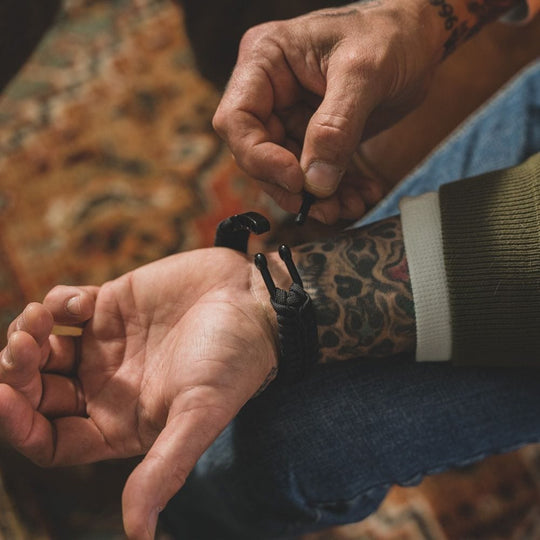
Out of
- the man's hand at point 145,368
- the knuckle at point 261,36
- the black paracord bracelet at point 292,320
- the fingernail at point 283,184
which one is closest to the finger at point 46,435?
the man's hand at point 145,368

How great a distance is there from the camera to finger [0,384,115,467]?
69cm

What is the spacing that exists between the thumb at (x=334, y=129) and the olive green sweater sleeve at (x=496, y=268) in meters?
0.15

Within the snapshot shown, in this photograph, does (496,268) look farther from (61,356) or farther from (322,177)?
(61,356)

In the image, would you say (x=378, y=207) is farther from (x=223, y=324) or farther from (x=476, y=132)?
(x=223, y=324)

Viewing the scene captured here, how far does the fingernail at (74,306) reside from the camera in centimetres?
77

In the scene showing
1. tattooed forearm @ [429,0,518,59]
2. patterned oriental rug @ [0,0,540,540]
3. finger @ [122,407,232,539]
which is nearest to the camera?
finger @ [122,407,232,539]

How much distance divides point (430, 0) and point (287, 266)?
19.1 inches

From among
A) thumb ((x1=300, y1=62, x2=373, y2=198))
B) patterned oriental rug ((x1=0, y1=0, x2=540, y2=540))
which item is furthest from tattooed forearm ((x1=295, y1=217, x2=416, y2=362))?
patterned oriental rug ((x1=0, y1=0, x2=540, y2=540))

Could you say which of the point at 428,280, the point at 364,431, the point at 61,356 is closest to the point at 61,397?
the point at 61,356

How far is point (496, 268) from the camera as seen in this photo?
0.71 metres

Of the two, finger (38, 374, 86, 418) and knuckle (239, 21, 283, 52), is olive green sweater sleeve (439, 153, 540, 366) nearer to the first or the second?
knuckle (239, 21, 283, 52)

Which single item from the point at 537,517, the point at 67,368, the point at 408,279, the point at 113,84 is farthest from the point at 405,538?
the point at 113,84

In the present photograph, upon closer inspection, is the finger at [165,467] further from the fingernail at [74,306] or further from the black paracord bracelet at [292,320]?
the fingernail at [74,306]

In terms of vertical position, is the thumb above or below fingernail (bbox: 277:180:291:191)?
above
